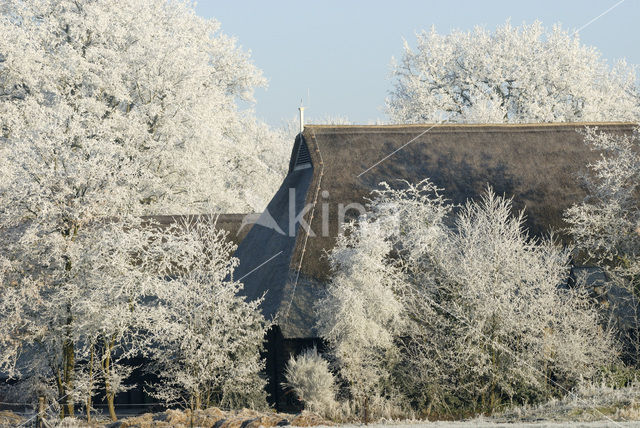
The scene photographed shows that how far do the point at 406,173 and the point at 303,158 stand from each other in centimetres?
335

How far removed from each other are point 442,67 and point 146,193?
87.3 ft

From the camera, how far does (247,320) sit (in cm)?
1809

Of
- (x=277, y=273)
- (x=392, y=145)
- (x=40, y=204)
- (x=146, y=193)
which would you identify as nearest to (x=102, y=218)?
(x=40, y=204)

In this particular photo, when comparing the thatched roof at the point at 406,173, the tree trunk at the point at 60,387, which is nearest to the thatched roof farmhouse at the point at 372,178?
the thatched roof at the point at 406,173

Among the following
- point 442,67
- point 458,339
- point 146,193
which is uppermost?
point 442,67

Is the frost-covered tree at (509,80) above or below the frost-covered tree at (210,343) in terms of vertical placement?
above

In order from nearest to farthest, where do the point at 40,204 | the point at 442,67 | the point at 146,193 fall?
the point at 40,204 → the point at 146,193 → the point at 442,67

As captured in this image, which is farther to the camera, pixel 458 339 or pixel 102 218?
pixel 102 218

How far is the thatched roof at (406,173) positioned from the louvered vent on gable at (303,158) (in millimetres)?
156

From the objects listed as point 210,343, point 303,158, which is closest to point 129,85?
point 303,158

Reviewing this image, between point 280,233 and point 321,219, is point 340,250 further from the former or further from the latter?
point 280,233

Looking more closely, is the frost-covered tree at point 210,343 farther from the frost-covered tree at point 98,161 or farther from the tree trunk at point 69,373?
the tree trunk at point 69,373

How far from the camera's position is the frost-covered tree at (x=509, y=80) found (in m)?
49.2

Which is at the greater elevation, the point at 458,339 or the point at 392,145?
the point at 392,145
